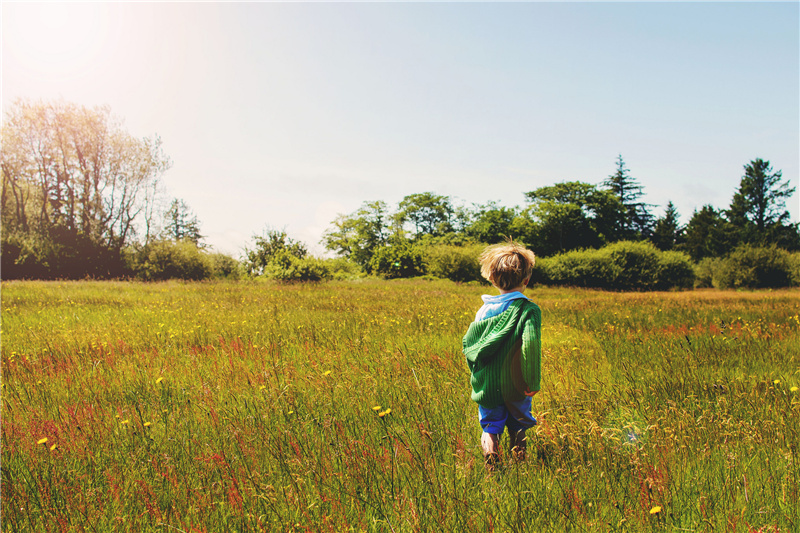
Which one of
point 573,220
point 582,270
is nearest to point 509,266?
point 582,270

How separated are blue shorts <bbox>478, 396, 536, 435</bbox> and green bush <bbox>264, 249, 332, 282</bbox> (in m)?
22.8

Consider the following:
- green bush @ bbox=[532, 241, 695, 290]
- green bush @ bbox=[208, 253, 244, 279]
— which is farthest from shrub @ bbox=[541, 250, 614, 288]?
green bush @ bbox=[208, 253, 244, 279]

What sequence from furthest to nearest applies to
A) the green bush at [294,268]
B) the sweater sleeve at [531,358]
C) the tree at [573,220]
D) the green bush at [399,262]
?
1. the tree at [573,220]
2. the green bush at [399,262]
3. the green bush at [294,268]
4. the sweater sleeve at [531,358]

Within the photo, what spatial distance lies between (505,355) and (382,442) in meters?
Result: 1.04

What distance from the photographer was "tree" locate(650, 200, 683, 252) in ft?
194

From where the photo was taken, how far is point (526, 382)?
2.32 metres

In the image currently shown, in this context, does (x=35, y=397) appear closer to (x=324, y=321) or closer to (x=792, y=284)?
(x=324, y=321)

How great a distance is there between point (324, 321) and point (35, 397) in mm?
4430

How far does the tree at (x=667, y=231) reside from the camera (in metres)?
59.1

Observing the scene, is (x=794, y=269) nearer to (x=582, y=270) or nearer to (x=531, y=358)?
(x=582, y=270)

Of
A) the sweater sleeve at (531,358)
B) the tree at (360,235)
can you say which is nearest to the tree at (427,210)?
the tree at (360,235)

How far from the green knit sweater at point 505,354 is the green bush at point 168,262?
3330cm

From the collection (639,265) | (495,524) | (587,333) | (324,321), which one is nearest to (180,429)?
(495,524)

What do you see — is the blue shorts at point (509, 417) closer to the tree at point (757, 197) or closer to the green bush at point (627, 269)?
the green bush at point (627, 269)
